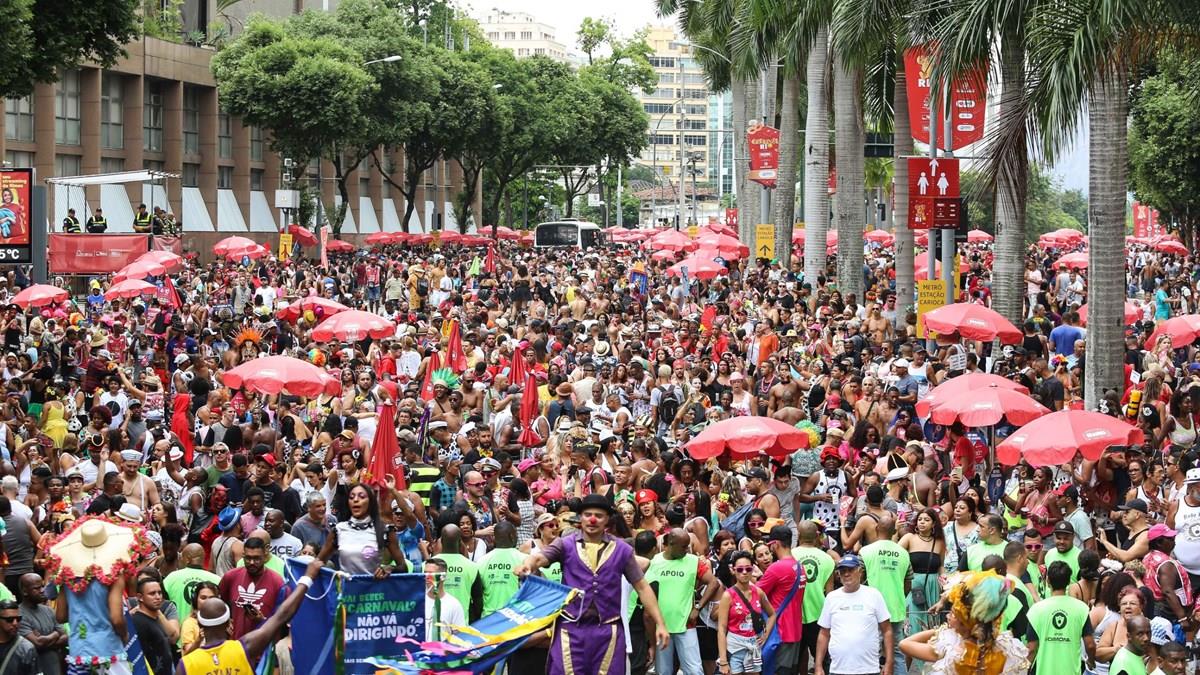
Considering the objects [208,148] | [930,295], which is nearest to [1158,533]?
[930,295]

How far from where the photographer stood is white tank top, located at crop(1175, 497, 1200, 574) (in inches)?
478

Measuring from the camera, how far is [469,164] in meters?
82.6

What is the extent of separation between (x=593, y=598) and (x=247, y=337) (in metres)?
15.2

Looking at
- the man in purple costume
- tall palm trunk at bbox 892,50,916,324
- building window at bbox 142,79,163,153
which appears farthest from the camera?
building window at bbox 142,79,163,153

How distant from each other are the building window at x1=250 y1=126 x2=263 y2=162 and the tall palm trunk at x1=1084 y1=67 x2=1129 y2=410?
171ft

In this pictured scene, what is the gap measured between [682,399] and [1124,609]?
10.3 meters

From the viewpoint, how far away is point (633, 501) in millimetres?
12703

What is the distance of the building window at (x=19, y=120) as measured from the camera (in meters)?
51.6

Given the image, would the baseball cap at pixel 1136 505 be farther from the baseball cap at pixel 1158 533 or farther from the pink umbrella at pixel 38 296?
the pink umbrella at pixel 38 296

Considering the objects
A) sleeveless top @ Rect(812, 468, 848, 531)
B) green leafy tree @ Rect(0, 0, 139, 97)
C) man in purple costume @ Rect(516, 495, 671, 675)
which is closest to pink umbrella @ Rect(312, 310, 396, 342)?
green leafy tree @ Rect(0, 0, 139, 97)

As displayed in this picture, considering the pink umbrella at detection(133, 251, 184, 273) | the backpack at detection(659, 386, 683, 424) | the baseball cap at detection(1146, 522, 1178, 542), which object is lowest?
the baseball cap at detection(1146, 522, 1178, 542)

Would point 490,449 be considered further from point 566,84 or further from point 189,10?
point 566,84

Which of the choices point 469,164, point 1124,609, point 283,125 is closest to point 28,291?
point 1124,609

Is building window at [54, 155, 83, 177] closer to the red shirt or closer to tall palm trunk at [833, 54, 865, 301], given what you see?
tall palm trunk at [833, 54, 865, 301]
